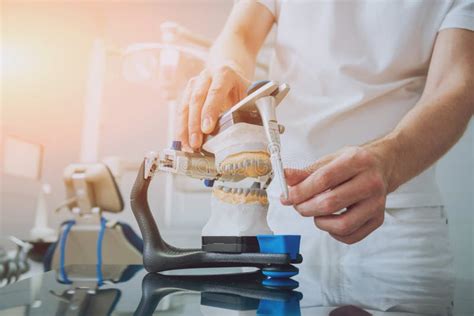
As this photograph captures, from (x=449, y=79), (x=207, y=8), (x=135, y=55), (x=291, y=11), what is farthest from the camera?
(x=207, y=8)

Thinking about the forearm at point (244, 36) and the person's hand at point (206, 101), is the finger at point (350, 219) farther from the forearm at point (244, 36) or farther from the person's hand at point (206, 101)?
the forearm at point (244, 36)

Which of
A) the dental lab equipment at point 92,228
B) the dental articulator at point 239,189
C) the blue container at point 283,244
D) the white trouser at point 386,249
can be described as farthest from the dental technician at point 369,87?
Result: the dental lab equipment at point 92,228

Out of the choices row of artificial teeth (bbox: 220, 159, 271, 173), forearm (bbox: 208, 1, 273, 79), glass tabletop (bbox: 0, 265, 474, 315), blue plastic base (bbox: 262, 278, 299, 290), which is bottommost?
glass tabletop (bbox: 0, 265, 474, 315)

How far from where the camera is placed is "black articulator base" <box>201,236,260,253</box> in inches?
24.1

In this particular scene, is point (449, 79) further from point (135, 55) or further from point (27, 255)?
point (27, 255)

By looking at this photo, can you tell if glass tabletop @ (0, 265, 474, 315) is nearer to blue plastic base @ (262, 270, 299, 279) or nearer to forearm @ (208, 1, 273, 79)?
blue plastic base @ (262, 270, 299, 279)

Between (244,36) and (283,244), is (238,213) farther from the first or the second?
(244,36)

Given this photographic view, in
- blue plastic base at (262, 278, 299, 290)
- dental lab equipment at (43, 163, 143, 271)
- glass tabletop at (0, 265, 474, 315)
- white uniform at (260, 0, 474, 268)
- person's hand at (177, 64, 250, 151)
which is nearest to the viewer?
glass tabletop at (0, 265, 474, 315)

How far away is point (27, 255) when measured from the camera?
196cm

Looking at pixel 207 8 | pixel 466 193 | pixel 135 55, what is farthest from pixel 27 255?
pixel 466 193

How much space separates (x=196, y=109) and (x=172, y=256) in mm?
214

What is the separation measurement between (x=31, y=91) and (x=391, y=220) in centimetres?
177

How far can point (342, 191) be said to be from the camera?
1.95 feet

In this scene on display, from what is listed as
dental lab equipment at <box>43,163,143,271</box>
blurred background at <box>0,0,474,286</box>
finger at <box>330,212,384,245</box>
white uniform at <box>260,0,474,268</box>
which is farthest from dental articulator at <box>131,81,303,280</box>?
blurred background at <box>0,0,474,286</box>
